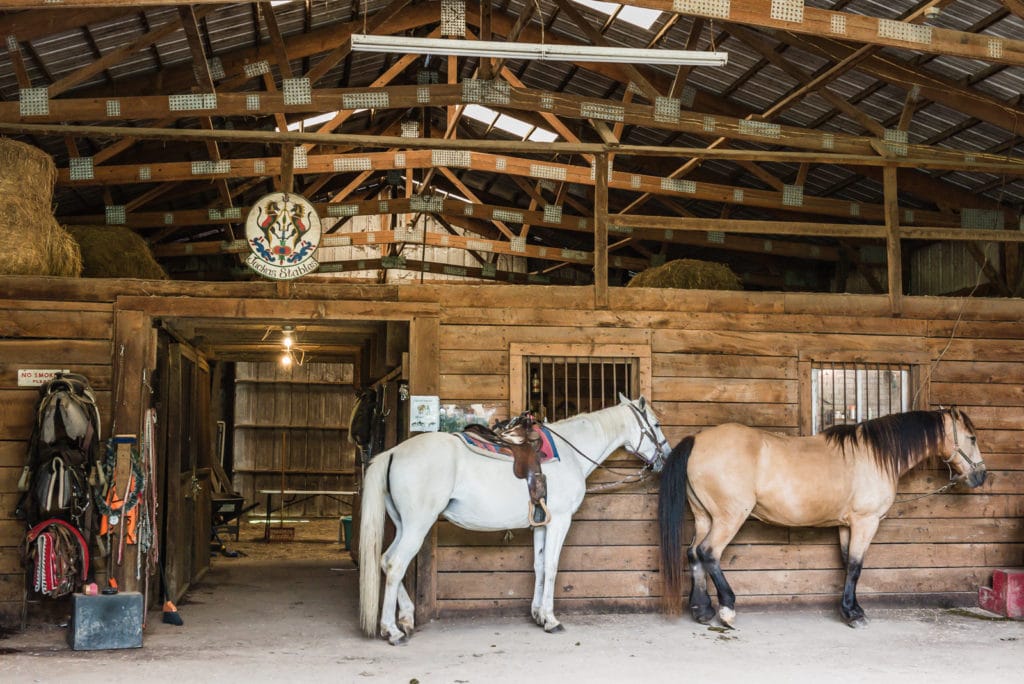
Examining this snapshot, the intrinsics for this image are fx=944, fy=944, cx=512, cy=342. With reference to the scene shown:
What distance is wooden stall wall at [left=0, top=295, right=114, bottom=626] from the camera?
6.18 meters

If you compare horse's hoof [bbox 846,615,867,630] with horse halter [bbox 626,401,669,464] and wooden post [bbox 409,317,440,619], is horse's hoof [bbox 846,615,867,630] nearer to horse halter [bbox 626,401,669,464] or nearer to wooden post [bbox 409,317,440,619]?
horse halter [bbox 626,401,669,464]

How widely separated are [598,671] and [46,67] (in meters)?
7.04

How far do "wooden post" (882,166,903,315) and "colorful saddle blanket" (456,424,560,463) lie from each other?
9.75ft

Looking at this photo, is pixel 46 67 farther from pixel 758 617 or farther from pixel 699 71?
pixel 758 617

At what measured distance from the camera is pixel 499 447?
6168 mm

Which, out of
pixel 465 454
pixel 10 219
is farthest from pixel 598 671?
pixel 10 219

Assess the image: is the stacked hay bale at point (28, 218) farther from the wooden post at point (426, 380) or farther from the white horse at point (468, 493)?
the white horse at point (468, 493)

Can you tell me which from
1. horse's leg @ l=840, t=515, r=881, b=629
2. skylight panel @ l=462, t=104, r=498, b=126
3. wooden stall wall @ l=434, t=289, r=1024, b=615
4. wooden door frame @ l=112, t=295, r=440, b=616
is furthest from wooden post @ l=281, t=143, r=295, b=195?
skylight panel @ l=462, t=104, r=498, b=126

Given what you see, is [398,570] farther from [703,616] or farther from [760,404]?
[760,404]

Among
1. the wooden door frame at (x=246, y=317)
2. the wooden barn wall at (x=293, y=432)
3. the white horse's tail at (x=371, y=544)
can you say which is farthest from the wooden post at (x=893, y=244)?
the wooden barn wall at (x=293, y=432)

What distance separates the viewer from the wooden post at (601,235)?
6961 mm

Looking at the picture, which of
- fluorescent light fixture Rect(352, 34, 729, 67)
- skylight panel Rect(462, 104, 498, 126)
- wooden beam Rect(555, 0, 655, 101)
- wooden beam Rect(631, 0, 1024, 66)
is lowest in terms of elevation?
fluorescent light fixture Rect(352, 34, 729, 67)

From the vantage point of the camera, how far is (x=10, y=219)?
258 inches

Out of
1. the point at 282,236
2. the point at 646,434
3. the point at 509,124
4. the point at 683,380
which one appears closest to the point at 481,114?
the point at 509,124
